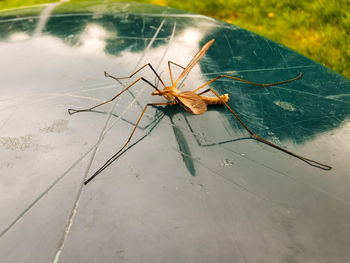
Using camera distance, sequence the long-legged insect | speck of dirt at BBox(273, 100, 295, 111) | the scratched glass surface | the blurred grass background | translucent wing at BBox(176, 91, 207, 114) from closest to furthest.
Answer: the scratched glass surface
the long-legged insect
translucent wing at BBox(176, 91, 207, 114)
speck of dirt at BBox(273, 100, 295, 111)
the blurred grass background

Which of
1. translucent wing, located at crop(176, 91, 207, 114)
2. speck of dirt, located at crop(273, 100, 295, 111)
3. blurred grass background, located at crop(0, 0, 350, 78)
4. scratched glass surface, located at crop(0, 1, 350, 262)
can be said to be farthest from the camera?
blurred grass background, located at crop(0, 0, 350, 78)

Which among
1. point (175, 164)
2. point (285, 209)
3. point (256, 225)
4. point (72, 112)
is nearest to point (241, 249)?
point (256, 225)

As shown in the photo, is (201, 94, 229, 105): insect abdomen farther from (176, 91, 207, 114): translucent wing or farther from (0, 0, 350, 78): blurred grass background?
(0, 0, 350, 78): blurred grass background

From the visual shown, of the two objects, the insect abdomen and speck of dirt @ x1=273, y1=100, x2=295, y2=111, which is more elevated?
the insect abdomen

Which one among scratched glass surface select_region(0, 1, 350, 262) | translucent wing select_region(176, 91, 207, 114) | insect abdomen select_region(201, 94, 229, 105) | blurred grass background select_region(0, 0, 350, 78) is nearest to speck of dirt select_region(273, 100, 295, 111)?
scratched glass surface select_region(0, 1, 350, 262)

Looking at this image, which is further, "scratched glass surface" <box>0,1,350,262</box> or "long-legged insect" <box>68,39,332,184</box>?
"long-legged insect" <box>68,39,332,184</box>

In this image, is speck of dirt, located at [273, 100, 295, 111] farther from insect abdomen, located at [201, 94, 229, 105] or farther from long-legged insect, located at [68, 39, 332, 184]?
insect abdomen, located at [201, 94, 229, 105]

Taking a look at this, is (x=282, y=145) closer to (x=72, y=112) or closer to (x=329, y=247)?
(x=329, y=247)
